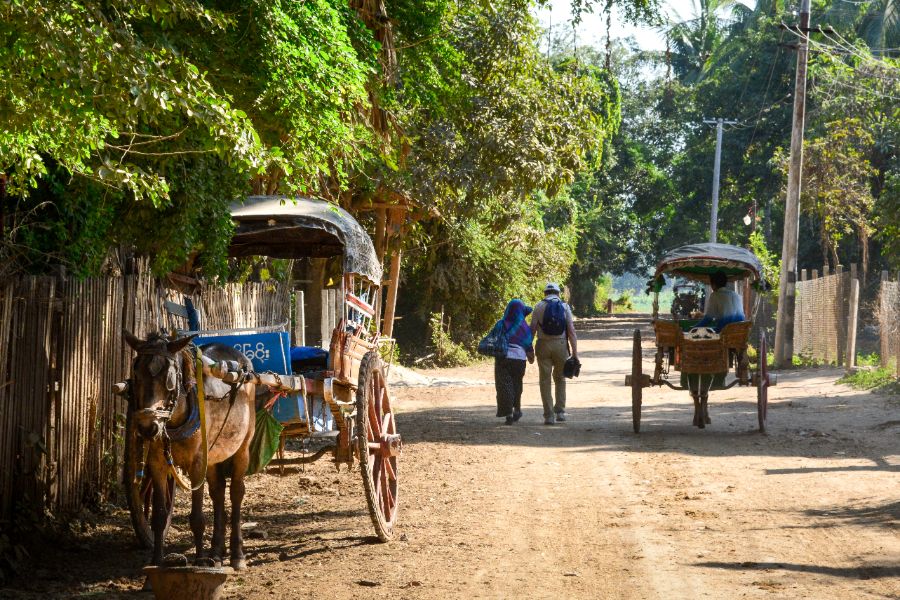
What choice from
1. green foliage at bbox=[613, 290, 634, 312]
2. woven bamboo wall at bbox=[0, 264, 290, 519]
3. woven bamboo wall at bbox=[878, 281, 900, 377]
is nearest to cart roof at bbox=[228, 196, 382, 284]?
woven bamboo wall at bbox=[0, 264, 290, 519]

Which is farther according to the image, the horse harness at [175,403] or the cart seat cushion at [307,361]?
the cart seat cushion at [307,361]

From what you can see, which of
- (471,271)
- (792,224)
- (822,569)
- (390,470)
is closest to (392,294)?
(471,271)

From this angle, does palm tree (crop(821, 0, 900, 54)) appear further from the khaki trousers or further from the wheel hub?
the wheel hub

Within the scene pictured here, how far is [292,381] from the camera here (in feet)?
25.2

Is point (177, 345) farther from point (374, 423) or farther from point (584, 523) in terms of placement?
point (584, 523)

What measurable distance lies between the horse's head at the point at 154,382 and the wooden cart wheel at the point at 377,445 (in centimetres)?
206

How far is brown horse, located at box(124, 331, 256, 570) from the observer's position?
19.2ft

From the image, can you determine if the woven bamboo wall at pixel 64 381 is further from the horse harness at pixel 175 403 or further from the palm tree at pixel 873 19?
the palm tree at pixel 873 19

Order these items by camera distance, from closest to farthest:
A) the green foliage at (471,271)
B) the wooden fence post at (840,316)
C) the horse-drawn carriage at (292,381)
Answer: the horse-drawn carriage at (292,381) → the wooden fence post at (840,316) → the green foliage at (471,271)

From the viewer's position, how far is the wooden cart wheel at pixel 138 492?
21.7 feet

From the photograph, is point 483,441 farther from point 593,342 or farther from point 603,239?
point 603,239

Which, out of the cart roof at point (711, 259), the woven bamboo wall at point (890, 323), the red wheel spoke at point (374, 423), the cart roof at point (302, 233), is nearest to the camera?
the red wheel spoke at point (374, 423)

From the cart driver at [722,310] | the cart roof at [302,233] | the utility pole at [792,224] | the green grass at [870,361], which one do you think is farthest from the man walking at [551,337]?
the utility pole at [792,224]

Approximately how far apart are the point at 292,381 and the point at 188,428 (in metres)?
1.48
